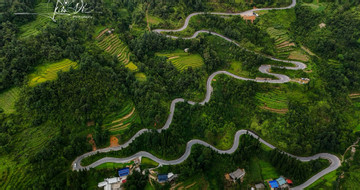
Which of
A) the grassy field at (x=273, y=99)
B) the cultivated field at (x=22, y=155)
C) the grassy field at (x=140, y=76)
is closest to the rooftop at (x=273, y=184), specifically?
the grassy field at (x=273, y=99)

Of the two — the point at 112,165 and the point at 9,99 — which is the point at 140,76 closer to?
the point at 112,165

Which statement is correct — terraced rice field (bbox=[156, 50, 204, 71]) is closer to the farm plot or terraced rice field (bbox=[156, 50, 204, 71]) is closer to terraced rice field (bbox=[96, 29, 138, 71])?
terraced rice field (bbox=[96, 29, 138, 71])

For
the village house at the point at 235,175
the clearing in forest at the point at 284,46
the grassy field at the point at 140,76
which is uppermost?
the clearing in forest at the point at 284,46

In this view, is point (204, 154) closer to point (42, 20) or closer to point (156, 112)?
point (156, 112)

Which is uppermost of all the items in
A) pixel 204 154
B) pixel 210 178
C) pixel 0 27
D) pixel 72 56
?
pixel 0 27

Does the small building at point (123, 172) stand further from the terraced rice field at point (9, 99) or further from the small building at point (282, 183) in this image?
the small building at point (282, 183)

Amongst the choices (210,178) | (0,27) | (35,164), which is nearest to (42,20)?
(0,27)
